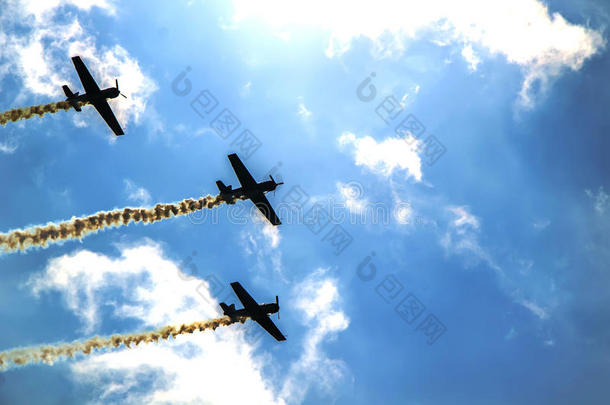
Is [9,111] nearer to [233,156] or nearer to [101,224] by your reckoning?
[101,224]

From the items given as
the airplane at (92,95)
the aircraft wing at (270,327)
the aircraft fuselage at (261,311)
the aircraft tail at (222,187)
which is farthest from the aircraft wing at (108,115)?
the aircraft wing at (270,327)

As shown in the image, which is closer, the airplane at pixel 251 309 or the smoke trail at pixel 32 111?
the smoke trail at pixel 32 111

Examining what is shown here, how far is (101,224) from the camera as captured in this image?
44.3 m

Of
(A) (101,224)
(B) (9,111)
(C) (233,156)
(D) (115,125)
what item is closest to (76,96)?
(D) (115,125)

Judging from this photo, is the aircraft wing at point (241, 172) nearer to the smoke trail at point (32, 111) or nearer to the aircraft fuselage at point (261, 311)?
the aircraft fuselage at point (261, 311)

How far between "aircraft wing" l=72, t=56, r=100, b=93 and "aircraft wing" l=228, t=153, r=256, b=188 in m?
16.3

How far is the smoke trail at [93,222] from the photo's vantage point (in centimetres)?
4091

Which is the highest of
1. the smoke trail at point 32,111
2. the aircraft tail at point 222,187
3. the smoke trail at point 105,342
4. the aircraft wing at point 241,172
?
the aircraft wing at point 241,172

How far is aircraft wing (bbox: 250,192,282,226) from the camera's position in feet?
159

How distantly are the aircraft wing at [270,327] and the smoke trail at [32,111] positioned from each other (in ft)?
102

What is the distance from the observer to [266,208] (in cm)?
4941

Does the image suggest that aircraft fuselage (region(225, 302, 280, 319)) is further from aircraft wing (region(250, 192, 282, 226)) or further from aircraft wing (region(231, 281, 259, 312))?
aircraft wing (region(250, 192, 282, 226))

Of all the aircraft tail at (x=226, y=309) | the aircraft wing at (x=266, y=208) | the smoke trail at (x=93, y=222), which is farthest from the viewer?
the aircraft wing at (x=266, y=208)

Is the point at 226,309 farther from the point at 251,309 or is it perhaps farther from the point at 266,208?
the point at 266,208
